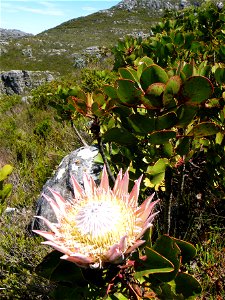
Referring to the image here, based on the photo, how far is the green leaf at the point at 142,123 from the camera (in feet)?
4.11

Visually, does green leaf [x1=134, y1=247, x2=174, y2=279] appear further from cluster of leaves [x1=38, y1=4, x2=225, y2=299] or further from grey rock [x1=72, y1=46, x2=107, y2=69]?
grey rock [x1=72, y1=46, x2=107, y2=69]

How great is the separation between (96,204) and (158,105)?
0.40 metres

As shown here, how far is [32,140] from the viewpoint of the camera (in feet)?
18.0

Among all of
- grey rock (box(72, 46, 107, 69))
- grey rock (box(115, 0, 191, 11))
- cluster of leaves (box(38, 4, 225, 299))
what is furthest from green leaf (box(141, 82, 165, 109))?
grey rock (box(115, 0, 191, 11))

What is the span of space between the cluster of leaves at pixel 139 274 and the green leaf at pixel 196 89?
0.46 meters

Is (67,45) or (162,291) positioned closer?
(162,291)

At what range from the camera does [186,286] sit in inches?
44.1

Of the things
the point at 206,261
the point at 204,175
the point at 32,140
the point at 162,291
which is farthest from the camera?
the point at 32,140

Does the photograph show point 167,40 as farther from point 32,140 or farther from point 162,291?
point 32,140

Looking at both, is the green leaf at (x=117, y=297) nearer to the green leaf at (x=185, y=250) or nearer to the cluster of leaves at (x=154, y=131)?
the cluster of leaves at (x=154, y=131)

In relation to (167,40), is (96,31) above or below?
above

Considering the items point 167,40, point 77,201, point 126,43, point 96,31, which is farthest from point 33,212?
point 96,31

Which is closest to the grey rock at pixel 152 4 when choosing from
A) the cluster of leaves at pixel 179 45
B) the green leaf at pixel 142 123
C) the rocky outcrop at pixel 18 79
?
the rocky outcrop at pixel 18 79

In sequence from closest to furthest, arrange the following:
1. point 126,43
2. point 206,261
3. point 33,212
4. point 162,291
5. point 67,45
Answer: point 162,291
point 206,261
point 126,43
point 33,212
point 67,45
